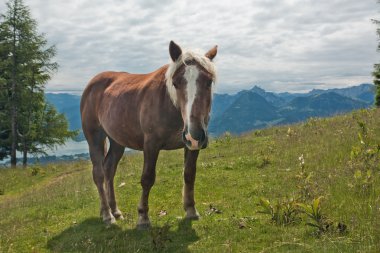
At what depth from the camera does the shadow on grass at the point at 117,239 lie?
21.4 ft

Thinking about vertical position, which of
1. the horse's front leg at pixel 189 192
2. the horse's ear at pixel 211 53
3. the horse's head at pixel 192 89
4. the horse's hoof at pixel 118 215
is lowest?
the horse's hoof at pixel 118 215

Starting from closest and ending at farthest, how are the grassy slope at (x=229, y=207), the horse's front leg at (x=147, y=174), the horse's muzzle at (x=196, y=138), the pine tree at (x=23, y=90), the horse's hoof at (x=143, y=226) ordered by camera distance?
1. the horse's muzzle at (x=196, y=138)
2. the grassy slope at (x=229, y=207)
3. the horse's front leg at (x=147, y=174)
4. the horse's hoof at (x=143, y=226)
5. the pine tree at (x=23, y=90)

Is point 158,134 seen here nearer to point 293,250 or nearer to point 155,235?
point 155,235

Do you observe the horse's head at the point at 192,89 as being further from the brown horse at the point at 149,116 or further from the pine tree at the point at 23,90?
the pine tree at the point at 23,90

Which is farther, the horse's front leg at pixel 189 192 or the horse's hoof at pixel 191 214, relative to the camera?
the horse's hoof at pixel 191 214

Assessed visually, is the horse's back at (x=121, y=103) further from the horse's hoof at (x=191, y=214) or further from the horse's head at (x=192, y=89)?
the horse's hoof at (x=191, y=214)

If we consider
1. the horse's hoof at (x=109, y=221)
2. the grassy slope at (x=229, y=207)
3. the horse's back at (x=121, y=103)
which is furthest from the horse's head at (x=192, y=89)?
the horse's hoof at (x=109, y=221)

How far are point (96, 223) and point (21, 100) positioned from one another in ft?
87.2

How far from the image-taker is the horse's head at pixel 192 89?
5754 millimetres

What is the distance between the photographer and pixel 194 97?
19.4 feet

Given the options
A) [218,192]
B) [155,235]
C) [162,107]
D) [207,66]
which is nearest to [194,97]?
[207,66]

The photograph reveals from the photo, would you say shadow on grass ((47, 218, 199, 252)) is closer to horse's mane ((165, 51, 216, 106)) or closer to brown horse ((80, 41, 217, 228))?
brown horse ((80, 41, 217, 228))

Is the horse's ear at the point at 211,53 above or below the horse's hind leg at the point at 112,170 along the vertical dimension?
above

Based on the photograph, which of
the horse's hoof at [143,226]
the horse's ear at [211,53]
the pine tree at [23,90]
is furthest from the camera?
the pine tree at [23,90]
